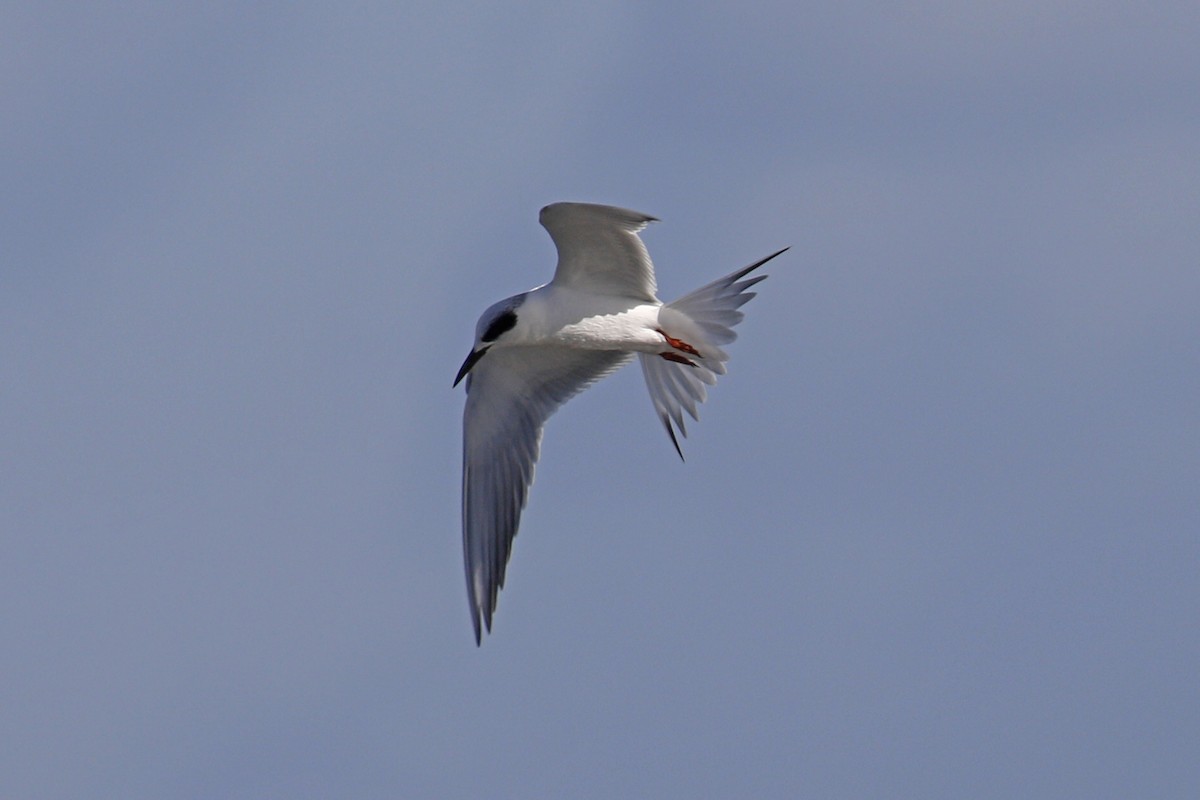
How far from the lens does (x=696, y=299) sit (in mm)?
11945

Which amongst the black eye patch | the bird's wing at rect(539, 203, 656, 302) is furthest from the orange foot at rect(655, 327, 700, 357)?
the black eye patch

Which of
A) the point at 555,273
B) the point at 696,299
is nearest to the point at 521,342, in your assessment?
the point at 555,273

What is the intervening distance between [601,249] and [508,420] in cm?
186

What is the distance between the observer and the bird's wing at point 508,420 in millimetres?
12594

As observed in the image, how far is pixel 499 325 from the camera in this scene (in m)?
11.6

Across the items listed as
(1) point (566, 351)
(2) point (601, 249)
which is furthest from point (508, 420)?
(2) point (601, 249)

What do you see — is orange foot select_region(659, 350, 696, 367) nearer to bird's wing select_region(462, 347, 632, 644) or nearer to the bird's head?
bird's wing select_region(462, 347, 632, 644)

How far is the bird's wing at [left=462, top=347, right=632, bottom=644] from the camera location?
41.3 feet

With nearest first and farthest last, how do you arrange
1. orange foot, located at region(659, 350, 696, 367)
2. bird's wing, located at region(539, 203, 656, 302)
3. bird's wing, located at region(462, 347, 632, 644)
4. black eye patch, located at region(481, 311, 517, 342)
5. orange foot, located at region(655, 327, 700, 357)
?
bird's wing, located at region(539, 203, 656, 302), black eye patch, located at region(481, 311, 517, 342), orange foot, located at region(655, 327, 700, 357), orange foot, located at region(659, 350, 696, 367), bird's wing, located at region(462, 347, 632, 644)

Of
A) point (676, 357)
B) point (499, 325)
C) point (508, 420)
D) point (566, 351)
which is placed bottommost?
point (508, 420)

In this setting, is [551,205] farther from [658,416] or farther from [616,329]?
[658,416]

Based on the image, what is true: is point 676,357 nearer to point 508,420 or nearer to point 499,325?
point 499,325

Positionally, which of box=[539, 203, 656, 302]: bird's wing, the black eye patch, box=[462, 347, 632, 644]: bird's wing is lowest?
box=[462, 347, 632, 644]: bird's wing

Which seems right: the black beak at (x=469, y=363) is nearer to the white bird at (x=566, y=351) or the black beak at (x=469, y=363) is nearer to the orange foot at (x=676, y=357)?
the white bird at (x=566, y=351)
